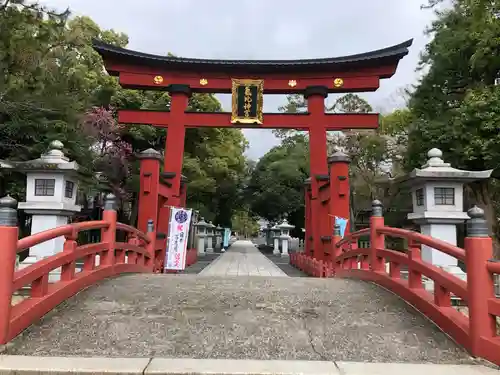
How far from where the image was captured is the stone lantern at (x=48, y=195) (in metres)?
8.79

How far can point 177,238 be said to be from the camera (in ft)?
39.0

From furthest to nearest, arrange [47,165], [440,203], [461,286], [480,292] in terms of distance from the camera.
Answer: [440,203], [47,165], [461,286], [480,292]

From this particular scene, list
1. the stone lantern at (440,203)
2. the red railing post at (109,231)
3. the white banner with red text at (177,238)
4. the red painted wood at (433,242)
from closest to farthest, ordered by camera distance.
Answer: the red painted wood at (433,242) → the red railing post at (109,231) → the stone lantern at (440,203) → the white banner with red text at (177,238)

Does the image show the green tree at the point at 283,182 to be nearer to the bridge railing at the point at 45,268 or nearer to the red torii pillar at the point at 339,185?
the red torii pillar at the point at 339,185

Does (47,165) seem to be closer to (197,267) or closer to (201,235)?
(197,267)

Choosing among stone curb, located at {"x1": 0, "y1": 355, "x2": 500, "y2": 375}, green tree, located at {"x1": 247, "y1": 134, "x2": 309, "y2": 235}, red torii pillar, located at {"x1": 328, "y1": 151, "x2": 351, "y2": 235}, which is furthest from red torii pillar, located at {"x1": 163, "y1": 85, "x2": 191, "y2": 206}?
green tree, located at {"x1": 247, "y1": 134, "x2": 309, "y2": 235}

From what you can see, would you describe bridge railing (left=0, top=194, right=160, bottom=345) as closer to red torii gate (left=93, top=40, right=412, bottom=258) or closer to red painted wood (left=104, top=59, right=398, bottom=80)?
red torii gate (left=93, top=40, right=412, bottom=258)

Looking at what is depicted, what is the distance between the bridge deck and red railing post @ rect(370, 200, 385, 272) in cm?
91

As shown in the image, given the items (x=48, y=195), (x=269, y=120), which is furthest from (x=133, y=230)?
(x=269, y=120)

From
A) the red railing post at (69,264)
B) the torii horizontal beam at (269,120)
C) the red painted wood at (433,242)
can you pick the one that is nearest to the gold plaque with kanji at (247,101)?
the torii horizontal beam at (269,120)

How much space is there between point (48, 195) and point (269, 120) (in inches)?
277

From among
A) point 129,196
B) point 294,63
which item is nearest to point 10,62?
point 294,63

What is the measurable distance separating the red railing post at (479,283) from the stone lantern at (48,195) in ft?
25.6

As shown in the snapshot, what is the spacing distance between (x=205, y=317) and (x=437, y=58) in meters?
16.0
